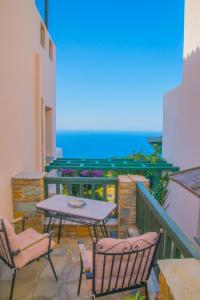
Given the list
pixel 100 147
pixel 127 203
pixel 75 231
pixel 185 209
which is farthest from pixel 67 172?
pixel 100 147

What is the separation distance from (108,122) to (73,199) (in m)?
35.0

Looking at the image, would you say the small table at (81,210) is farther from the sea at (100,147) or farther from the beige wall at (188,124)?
the sea at (100,147)

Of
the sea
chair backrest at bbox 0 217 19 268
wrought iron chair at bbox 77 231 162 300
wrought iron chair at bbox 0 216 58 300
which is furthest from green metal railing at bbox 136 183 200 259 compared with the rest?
the sea

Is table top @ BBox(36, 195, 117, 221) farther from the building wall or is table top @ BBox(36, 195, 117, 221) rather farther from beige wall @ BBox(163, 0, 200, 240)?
the building wall

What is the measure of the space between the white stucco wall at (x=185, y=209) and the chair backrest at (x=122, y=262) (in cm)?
287

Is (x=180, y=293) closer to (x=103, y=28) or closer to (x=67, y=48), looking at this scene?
(x=103, y=28)

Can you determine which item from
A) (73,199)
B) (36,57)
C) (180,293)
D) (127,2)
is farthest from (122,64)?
(180,293)

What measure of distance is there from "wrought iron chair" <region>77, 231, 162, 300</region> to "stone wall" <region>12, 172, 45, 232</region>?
197cm

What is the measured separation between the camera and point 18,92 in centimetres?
484

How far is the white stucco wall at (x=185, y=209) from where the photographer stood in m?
5.74

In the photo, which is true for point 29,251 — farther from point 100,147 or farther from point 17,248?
point 100,147

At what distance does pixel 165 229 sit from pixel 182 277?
1010 millimetres

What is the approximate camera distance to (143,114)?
37.3m

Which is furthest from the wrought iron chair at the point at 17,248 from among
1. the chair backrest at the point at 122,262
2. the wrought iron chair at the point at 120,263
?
the chair backrest at the point at 122,262
